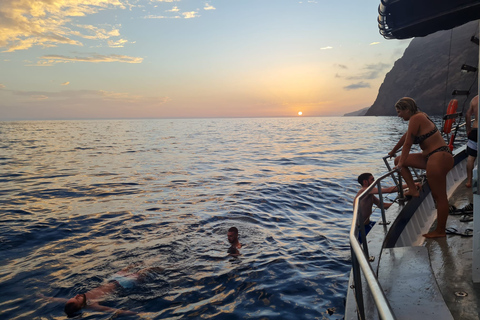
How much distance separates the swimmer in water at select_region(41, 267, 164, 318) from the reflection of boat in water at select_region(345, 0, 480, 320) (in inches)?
140

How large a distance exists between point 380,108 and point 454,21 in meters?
191

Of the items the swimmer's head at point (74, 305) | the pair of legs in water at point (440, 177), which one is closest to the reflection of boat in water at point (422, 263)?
the pair of legs in water at point (440, 177)

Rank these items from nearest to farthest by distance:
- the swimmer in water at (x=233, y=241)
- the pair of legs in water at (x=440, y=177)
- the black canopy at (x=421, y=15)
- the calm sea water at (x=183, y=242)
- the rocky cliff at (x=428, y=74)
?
the black canopy at (x=421, y=15) → the pair of legs in water at (x=440, y=177) → the calm sea water at (x=183, y=242) → the swimmer in water at (x=233, y=241) → the rocky cliff at (x=428, y=74)

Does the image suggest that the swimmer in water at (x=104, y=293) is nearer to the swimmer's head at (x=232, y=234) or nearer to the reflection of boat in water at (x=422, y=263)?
the swimmer's head at (x=232, y=234)

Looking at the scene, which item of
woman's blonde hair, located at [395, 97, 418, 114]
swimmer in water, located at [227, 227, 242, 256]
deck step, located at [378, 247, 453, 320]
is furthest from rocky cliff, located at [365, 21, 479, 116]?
deck step, located at [378, 247, 453, 320]

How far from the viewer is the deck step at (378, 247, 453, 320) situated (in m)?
2.86

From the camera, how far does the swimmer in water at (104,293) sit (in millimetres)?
5059

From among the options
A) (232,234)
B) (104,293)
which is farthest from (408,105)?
(104,293)

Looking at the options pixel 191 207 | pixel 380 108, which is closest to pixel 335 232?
pixel 191 207

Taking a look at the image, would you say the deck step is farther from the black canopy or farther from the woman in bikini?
the black canopy

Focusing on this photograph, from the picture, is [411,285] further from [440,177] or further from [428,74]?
[428,74]

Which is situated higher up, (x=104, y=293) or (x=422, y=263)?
(x=422, y=263)

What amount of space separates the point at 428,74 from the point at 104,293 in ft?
520

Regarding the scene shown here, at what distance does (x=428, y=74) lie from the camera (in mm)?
138500
